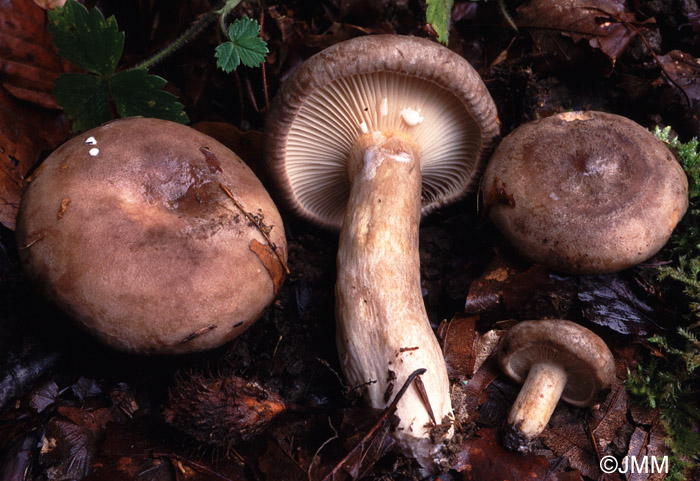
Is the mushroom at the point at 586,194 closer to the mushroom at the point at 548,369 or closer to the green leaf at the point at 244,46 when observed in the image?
the mushroom at the point at 548,369

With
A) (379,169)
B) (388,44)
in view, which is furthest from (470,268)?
(388,44)

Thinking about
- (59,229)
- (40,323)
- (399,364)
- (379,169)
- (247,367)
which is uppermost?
(59,229)

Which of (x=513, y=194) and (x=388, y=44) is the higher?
(x=388, y=44)

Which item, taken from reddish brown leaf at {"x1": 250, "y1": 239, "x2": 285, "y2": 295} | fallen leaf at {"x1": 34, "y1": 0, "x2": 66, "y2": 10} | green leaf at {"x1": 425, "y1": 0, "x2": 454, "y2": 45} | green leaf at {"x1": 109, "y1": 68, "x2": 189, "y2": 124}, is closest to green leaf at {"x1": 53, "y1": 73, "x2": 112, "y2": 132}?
green leaf at {"x1": 109, "y1": 68, "x2": 189, "y2": 124}

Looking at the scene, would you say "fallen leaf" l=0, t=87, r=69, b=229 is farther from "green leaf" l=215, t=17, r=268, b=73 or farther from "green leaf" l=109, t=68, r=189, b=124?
"green leaf" l=215, t=17, r=268, b=73

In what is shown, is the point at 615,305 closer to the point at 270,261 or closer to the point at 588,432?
the point at 588,432

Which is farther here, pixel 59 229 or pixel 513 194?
pixel 513 194

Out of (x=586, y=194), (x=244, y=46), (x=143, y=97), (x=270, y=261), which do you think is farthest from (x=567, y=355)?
(x=143, y=97)

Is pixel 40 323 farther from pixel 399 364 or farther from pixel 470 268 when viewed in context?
pixel 470 268
